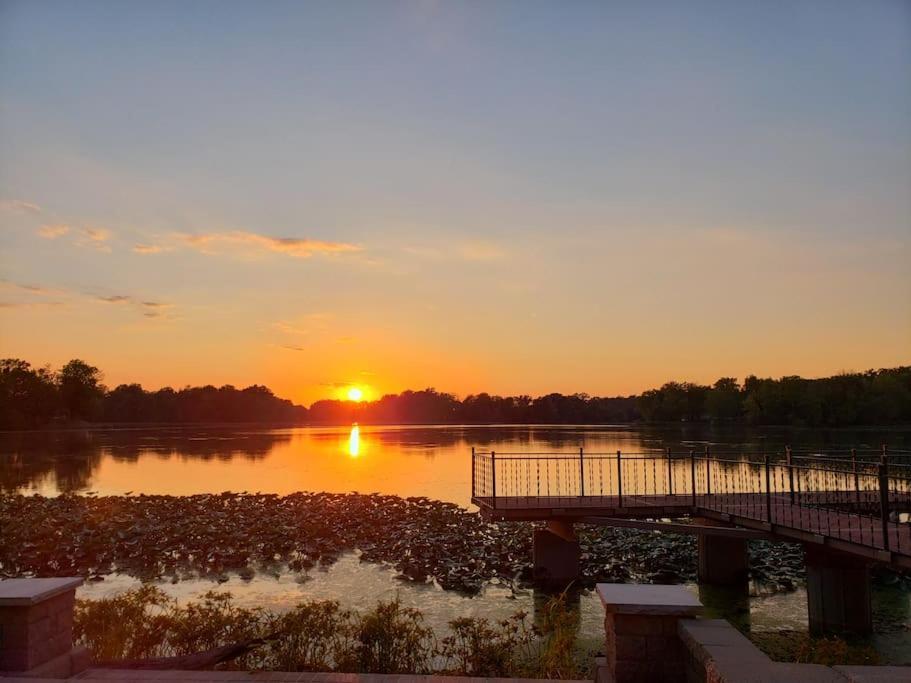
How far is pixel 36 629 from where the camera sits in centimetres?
627

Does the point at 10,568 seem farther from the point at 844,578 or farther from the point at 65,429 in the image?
the point at 65,429

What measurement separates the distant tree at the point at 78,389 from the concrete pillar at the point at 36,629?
14799 cm

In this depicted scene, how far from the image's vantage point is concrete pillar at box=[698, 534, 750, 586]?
17703 mm

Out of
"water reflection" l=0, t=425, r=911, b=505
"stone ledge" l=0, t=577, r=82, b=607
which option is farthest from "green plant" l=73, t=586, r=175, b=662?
"water reflection" l=0, t=425, r=911, b=505

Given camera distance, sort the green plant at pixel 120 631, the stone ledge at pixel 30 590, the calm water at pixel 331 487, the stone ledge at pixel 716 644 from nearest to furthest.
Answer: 1. the stone ledge at pixel 716 644
2. the stone ledge at pixel 30 590
3. the green plant at pixel 120 631
4. the calm water at pixel 331 487

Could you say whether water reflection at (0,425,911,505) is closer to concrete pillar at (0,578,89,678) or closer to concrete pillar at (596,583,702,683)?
concrete pillar at (596,583,702,683)

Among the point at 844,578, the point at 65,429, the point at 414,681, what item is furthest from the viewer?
the point at 65,429

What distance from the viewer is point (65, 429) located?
138m

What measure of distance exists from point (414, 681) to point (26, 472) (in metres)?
54.4

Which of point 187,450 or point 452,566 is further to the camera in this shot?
point 187,450

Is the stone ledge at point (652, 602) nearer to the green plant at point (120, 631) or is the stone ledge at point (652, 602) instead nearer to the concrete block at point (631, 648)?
the concrete block at point (631, 648)

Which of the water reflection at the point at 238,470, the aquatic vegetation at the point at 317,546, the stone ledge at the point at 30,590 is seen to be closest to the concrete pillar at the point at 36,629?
the stone ledge at the point at 30,590

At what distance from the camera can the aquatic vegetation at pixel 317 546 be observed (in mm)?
18844

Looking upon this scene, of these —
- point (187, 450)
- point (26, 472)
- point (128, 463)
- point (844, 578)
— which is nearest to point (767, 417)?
point (187, 450)
